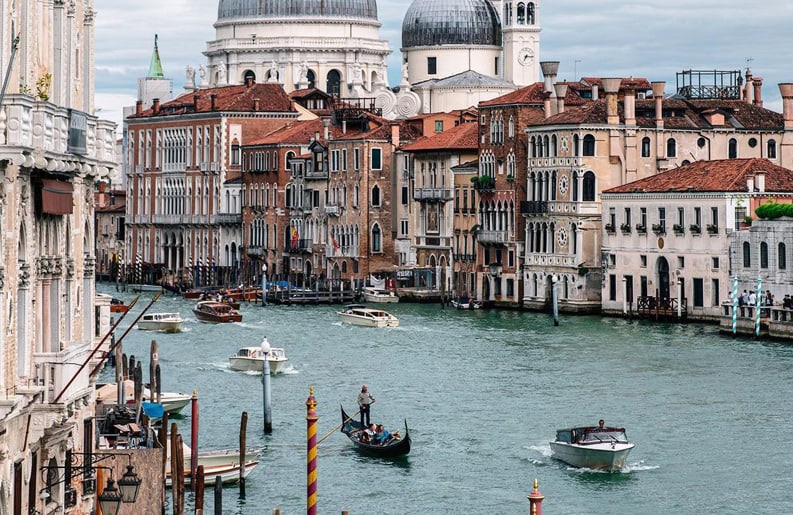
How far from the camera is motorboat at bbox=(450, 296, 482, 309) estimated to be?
58781mm

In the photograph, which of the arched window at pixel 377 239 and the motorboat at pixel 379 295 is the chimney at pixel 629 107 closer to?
the motorboat at pixel 379 295

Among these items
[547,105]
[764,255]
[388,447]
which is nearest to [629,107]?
[547,105]

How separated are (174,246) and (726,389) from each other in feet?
164

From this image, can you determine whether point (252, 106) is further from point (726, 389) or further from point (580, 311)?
point (726, 389)

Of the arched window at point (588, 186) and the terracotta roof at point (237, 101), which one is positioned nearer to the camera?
the arched window at point (588, 186)

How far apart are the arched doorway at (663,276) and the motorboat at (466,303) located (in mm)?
7670

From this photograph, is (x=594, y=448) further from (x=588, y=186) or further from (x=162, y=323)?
(x=588, y=186)

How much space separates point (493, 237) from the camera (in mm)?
60938

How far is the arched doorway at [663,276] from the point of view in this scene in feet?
171

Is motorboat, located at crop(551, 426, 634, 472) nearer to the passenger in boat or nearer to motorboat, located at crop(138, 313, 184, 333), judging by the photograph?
the passenger in boat

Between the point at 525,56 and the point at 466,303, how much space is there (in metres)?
26.3

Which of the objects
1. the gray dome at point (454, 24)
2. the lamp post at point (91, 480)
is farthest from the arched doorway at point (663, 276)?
the lamp post at point (91, 480)

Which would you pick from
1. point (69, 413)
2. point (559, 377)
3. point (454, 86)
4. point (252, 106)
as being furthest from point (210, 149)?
point (69, 413)

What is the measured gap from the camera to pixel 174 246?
8269 cm
